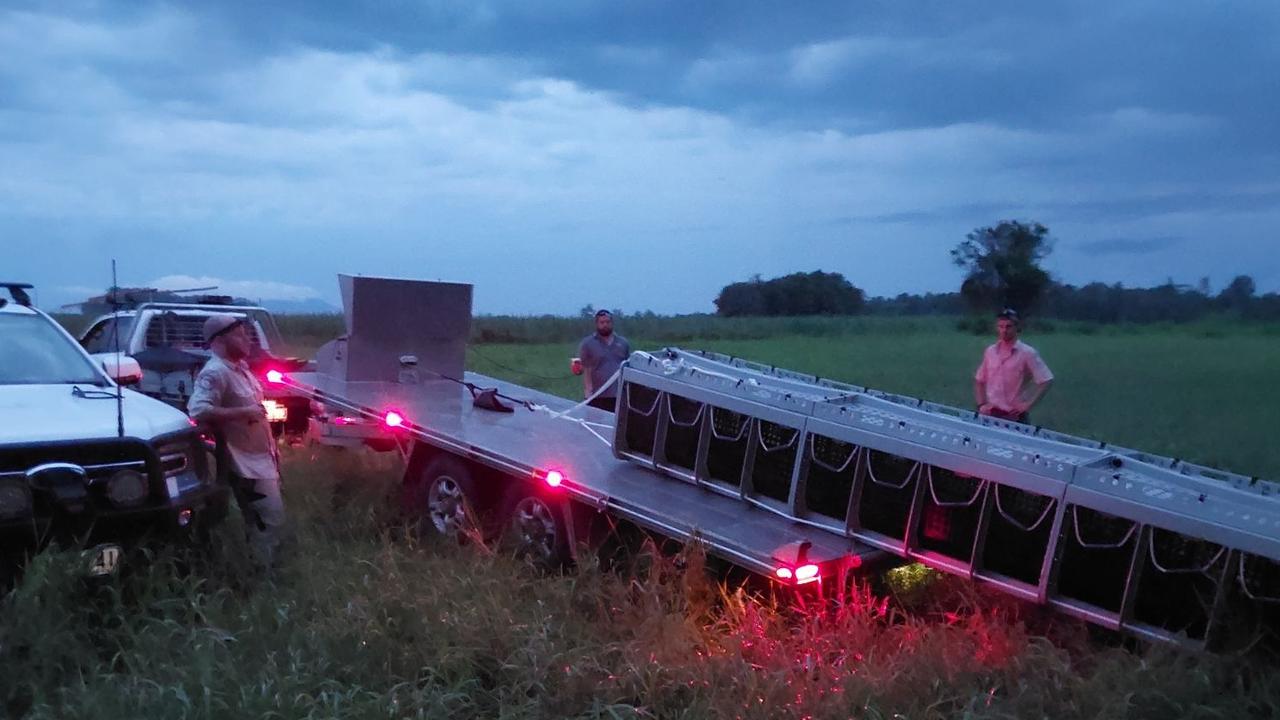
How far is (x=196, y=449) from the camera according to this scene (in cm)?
639

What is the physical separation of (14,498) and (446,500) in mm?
2857

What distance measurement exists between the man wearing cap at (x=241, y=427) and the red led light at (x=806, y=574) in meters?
3.22

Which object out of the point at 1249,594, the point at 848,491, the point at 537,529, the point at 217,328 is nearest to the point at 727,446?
the point at 848,491

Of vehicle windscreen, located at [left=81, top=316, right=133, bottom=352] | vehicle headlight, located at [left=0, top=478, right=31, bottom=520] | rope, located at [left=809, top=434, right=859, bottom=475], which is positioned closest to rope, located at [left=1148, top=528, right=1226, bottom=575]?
rope, located at [left=809, top=434, right=859, bottom=475]

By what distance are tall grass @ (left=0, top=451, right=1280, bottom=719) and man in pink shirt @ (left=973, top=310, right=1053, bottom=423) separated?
88.9 inches

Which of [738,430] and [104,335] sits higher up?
[738,430]

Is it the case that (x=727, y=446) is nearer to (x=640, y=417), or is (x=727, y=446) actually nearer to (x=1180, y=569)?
(x=640, y=417)

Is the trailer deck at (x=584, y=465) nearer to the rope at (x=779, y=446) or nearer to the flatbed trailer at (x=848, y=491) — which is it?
the flatbed trailer at (x=848, y=491)

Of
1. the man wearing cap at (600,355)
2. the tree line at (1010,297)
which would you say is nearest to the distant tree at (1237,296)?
the tree line at (1010,297)

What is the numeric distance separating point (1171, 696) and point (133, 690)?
4320mm

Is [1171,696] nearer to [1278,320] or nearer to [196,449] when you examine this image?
[196,449]

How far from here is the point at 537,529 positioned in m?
6.87

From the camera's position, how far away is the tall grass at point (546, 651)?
14.4 feet

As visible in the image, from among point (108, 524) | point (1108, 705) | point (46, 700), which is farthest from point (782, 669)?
point (108, 524)
